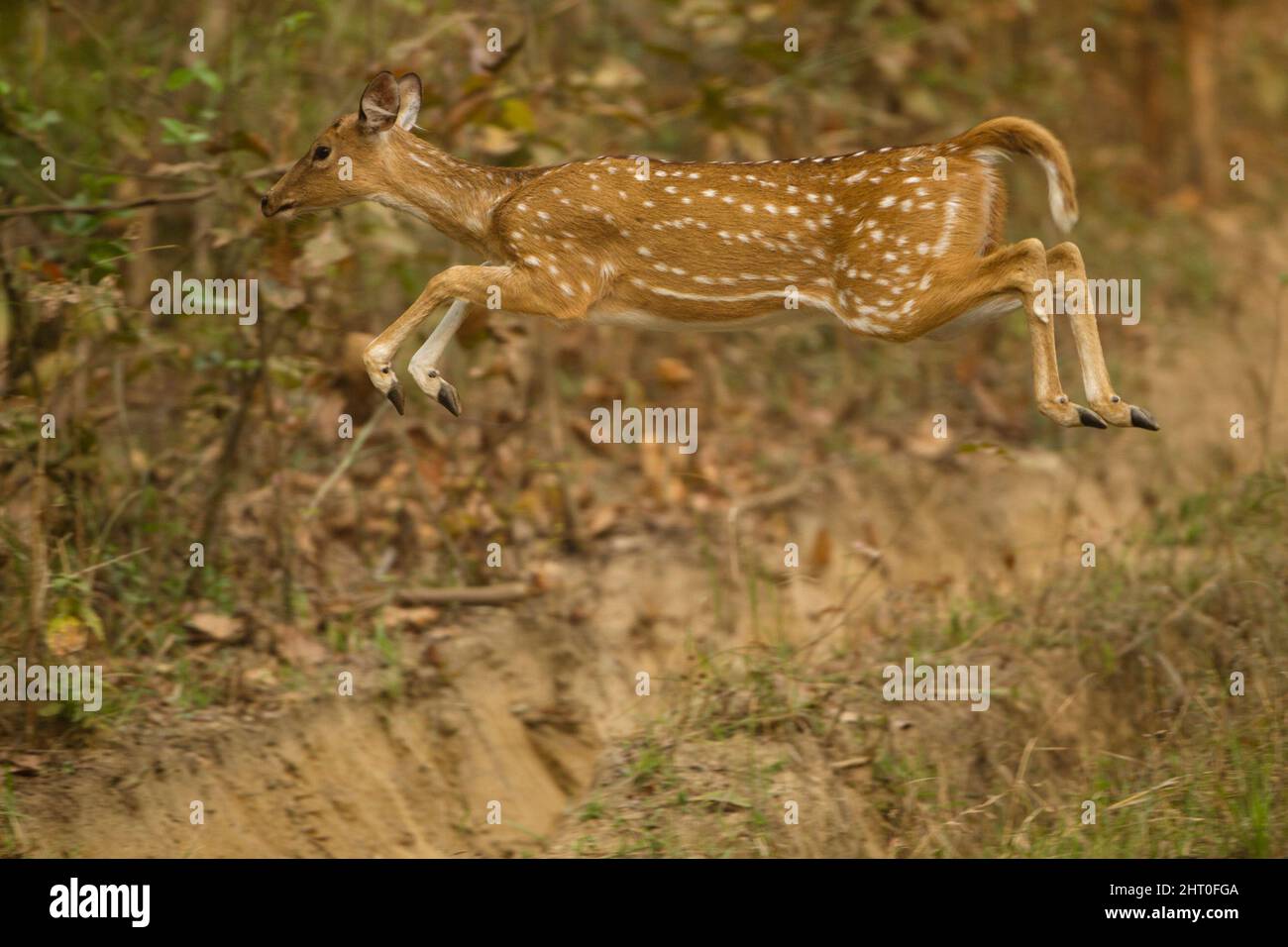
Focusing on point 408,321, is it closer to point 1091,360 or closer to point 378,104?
point 378,104

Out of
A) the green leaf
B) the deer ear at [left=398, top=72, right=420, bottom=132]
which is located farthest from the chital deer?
the green leaf

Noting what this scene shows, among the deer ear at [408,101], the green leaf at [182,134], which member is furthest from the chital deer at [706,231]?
the green leaf at [182,134]

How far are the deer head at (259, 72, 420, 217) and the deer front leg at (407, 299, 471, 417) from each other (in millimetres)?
600

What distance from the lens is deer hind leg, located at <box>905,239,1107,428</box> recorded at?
5.62 metres

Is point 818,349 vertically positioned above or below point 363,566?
above

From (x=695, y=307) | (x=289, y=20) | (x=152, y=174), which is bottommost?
(x=695, y=307)

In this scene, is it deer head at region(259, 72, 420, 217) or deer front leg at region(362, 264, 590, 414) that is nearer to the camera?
deer front leg at region(362, 264, 590, 414)

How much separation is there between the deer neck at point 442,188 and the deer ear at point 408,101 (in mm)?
Answer: 69

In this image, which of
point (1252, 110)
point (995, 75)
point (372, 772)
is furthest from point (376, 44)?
point (1252, 110)

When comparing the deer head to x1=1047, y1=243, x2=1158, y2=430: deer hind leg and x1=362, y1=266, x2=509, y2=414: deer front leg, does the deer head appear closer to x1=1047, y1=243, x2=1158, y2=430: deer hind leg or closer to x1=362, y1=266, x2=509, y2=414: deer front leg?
x1=362, y1=266, x2=509, y2=414: deer front leg

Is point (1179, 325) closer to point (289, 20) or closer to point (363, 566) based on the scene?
point (363, 566)

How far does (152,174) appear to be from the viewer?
23.8ft
